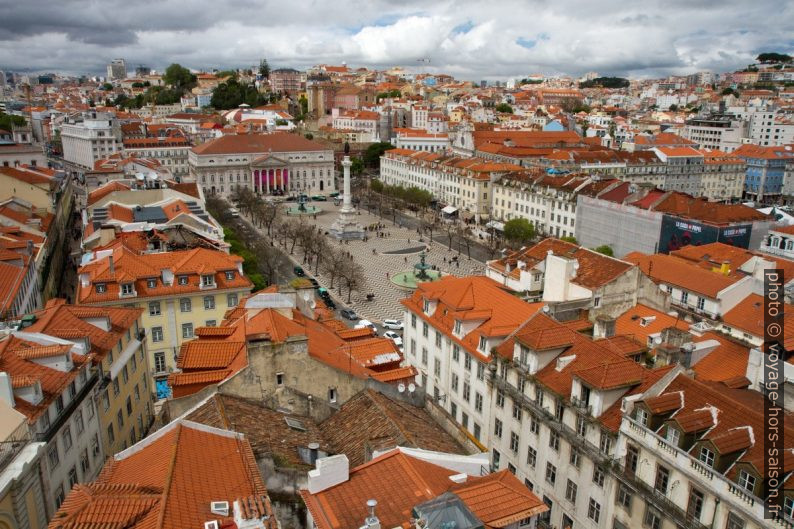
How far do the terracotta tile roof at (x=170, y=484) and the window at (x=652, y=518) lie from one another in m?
15.2

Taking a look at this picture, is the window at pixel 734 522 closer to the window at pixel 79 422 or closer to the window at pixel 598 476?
the window at pixel 598 476

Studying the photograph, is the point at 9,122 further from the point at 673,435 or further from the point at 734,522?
the point at 734,522

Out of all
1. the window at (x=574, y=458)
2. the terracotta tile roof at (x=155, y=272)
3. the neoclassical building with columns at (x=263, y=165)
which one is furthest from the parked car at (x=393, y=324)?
the neoclassical building with columns at (x=263, y=165)

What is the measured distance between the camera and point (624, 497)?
2417 centimetres

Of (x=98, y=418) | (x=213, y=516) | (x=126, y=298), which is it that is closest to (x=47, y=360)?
(x=98, y=418)

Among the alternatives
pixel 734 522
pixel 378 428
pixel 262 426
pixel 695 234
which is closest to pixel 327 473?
pixel 378 428

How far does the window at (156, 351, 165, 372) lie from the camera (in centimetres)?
4197

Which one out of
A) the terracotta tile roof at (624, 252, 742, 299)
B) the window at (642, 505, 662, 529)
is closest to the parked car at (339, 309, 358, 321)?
the terracotta tile roof at (624, 252, 742, 299)

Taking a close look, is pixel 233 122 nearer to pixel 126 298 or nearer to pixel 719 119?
pixel 719 119

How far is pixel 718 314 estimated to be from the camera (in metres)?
43.2

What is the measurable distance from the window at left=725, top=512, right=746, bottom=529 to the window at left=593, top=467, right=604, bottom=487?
5.62 meters

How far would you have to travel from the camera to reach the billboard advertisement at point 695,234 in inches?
2689

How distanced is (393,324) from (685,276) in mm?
26941

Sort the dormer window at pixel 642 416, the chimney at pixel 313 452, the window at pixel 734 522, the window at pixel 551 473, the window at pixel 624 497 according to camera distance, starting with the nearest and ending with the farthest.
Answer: the window at pixel 734 522, the chimney at pixel 313 452, the dormer window at pixel 642 416, the window at pixel 624 497, the window at pixel 551 473
